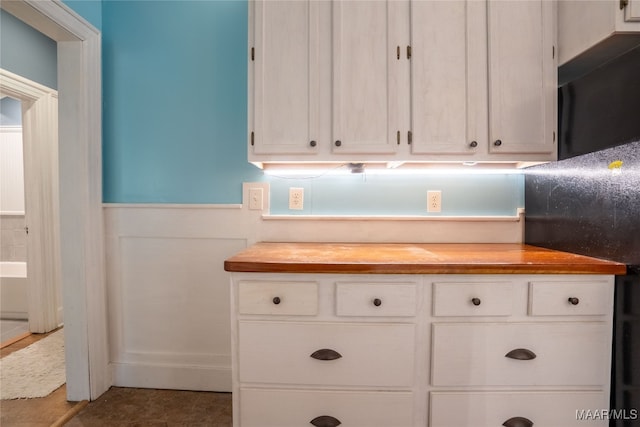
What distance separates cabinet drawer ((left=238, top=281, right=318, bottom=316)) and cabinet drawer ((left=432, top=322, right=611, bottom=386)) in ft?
1.63

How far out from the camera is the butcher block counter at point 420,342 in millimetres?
1241

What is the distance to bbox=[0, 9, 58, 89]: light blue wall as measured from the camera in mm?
2400

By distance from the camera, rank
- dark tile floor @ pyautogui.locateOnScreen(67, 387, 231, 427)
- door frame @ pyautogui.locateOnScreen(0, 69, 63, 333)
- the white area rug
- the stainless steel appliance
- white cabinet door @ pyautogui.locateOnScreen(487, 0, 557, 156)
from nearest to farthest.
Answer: the stainless steel appliance
white cabinet door @ pyautogui.locateOnScreen(487, 0, 557, 156)
dark tile floor @ pyautogui.locateOnScreen(67, 387, 231, 427)
the white area rug
door frame @ pyautogui.locateOnScreen(0, 69, 63, 333)

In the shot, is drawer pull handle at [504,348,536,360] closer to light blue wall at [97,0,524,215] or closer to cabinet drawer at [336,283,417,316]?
cabinet drawer at [336,283,417,316]

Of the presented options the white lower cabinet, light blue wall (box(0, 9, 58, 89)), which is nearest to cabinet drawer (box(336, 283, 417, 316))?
the white lower cabinet

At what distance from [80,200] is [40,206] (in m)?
1.55

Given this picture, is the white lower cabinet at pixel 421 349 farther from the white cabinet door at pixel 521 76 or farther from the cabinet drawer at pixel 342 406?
the white cabinet door at pixel 521 76

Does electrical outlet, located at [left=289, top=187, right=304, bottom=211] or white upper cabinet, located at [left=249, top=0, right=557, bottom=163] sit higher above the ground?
white upper cabinet, located at [left=249, top=0, right=557, bottom=163]

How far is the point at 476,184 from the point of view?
1827 millimetres

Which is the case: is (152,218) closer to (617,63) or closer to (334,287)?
(334,287)

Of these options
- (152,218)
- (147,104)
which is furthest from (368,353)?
(147,104)

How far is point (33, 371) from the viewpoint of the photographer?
2.18 m

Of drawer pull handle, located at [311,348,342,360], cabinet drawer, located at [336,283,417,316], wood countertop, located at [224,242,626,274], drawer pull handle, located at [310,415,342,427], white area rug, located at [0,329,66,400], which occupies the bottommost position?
white area rug, located at [0,329,66,400]

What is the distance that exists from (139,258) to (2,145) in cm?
344
